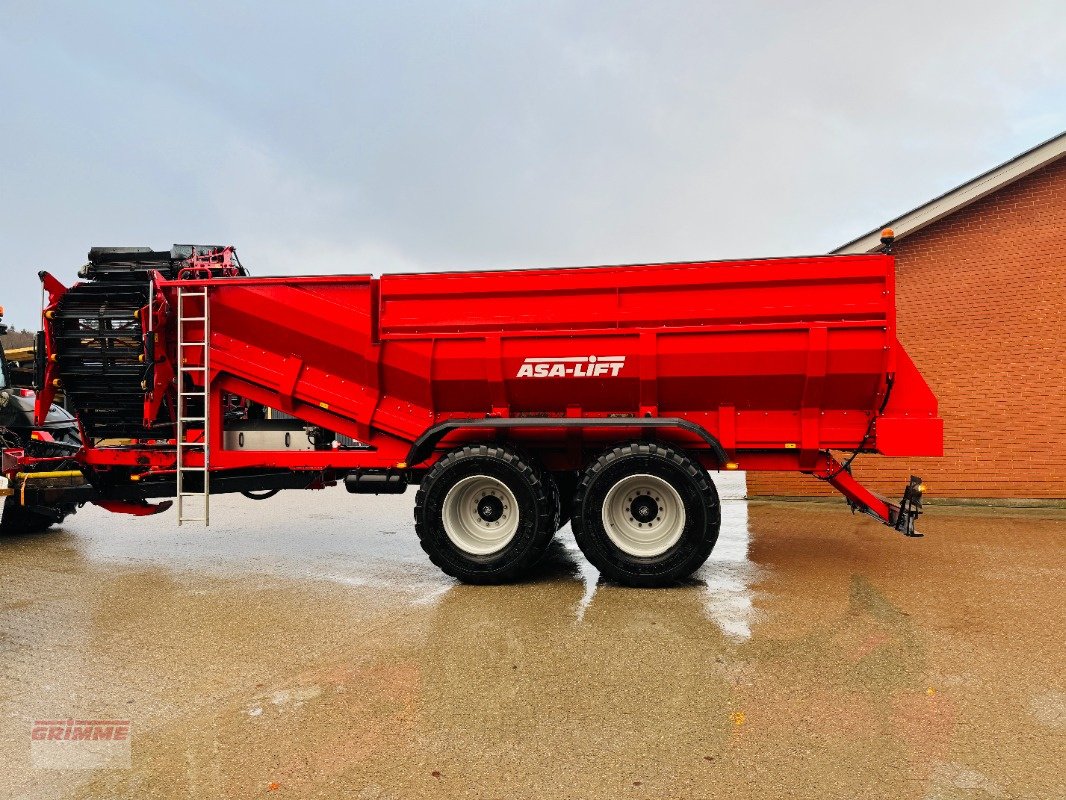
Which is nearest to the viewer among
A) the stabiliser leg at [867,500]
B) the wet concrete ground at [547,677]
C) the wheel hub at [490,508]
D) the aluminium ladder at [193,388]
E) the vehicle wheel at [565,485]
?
the wet concrete ground at [547,677]

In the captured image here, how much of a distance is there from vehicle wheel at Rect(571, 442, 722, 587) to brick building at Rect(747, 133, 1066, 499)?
18.8ft

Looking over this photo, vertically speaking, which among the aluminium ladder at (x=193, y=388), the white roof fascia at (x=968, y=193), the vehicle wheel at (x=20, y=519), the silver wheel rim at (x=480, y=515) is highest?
the white roof fascia at (x=968, y=193)

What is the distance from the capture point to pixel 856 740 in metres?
2.90

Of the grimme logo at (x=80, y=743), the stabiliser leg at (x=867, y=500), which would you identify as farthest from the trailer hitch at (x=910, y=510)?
the grimme logo at (x=80, y=743)

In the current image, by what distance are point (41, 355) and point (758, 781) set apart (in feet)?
23.4

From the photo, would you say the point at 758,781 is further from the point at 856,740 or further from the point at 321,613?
the point at 321,613

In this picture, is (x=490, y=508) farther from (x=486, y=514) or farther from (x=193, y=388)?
(x=193, y=388)

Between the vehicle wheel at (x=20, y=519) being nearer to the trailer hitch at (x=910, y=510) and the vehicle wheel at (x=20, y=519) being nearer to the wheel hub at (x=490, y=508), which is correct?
the wheel hub at (x=490, y=508)

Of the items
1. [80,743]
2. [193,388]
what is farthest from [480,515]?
[80,743]

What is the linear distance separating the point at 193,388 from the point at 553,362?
3.51 meters

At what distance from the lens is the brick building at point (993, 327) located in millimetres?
9086

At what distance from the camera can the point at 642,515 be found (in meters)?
A: 5.53

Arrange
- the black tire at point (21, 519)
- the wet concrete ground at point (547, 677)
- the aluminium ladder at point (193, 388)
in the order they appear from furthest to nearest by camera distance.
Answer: the black tire at point (21, 519), the aluminium ladder at point (193, 388), the wet concrete ground at point (547, 677)

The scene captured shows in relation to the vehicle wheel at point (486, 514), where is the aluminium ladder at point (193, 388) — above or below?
above
